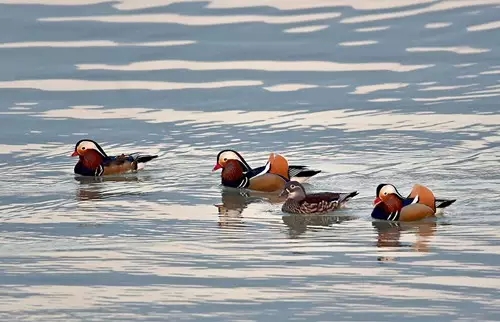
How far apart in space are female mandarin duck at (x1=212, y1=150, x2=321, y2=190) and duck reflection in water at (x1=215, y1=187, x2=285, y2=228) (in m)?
0.14

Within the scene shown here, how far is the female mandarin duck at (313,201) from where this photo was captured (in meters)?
17.2

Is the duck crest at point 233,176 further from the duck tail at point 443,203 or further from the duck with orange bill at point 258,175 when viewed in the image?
the duck tail at point 443,203

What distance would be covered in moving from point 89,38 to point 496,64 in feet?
21.5

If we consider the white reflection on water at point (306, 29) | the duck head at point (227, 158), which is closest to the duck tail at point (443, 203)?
the duck head at point (227, 158)

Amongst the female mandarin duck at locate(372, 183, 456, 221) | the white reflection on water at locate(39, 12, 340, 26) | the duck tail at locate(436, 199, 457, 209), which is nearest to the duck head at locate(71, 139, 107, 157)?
the female mandarin duck at locate(372, 183, 456, 221)

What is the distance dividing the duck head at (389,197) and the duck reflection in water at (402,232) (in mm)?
173

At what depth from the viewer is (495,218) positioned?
54.0 feet

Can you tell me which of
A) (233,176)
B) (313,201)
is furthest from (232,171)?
(313,201)

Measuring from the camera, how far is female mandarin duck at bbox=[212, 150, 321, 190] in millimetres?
18922

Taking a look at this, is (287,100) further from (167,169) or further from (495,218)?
(495,218)

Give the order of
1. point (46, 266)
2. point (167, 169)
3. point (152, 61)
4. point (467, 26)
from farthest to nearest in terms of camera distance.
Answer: point (467, 26)
point (152, 61)
point (167, 169)
point (46, 266)

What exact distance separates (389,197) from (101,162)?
4220mm

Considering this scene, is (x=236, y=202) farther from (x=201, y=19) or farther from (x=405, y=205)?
(x=201, y=19)

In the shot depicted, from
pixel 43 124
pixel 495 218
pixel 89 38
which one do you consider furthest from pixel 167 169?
pixel 89 38
